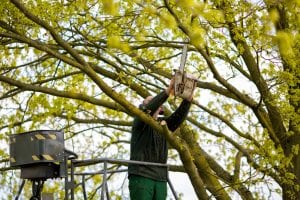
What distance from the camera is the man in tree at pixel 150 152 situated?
6961 millimetres

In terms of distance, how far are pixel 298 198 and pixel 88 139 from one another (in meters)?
4.58

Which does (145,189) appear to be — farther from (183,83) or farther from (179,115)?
(183,83)

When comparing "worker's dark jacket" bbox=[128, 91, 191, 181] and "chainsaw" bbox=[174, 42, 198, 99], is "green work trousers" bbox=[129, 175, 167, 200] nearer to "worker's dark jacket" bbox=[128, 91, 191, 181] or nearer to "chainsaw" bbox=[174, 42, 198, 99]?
"worker's dark jacket" bbox=[128, 91, 191, 181]

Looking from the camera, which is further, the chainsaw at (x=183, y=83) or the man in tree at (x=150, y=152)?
the man in tree at (x=150, y=152)

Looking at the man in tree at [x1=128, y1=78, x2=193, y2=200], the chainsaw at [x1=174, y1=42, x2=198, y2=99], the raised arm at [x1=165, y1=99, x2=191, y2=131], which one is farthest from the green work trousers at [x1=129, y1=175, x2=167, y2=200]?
the chainsaw at [x1=174, y1=42, x2=198, y2=99]

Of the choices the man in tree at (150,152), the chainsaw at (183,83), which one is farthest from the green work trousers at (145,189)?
the chainsaw at (183,83)

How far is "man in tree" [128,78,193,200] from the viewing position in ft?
22.8

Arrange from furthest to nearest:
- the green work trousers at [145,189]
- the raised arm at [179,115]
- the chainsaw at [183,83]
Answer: the raised arm at [179,115] → the green work trousers at [145,189] → the chainsaw at [183,83]

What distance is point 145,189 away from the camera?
6949 mm

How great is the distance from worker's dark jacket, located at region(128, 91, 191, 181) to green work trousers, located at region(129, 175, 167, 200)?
0.05 metres

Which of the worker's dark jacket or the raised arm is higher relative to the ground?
the raised arm

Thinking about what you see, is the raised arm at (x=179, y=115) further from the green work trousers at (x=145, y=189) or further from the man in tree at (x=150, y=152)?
the green work trousers at (x=145, y=189)

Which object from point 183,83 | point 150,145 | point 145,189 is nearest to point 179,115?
point 150,145

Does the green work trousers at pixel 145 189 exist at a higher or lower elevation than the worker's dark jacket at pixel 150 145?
lower
